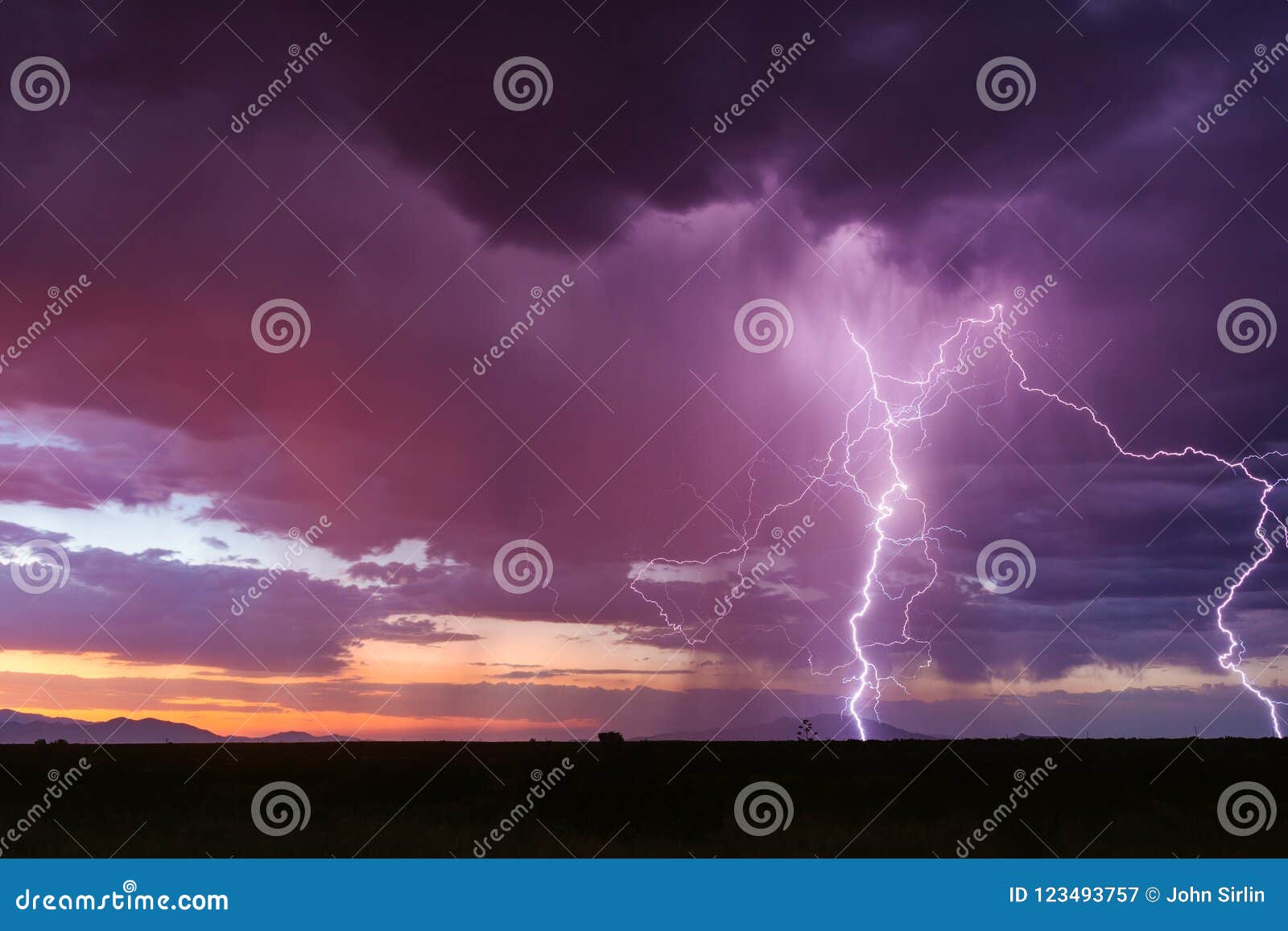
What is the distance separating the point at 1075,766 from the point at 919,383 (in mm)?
14269

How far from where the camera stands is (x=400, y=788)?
27.8m

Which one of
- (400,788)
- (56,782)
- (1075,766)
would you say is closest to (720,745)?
(1075,766)

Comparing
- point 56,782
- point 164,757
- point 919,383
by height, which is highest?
point 919,383

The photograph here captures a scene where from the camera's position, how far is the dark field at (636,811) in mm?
18719

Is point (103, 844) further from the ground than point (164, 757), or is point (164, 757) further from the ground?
point (164, 757)

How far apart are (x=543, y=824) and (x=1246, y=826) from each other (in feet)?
47.3

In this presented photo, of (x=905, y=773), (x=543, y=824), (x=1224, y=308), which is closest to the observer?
(x=543, y=824)

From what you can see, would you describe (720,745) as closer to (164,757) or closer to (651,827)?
(164,757)

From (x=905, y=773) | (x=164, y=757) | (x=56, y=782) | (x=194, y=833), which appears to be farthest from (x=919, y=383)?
(x=164, y=757)

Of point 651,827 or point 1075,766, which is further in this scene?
point 1075,766

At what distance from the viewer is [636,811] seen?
20.7m

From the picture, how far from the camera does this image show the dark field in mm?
18719

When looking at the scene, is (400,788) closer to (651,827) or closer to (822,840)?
(651,827)

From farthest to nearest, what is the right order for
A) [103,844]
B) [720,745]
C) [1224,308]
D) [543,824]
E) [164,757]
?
1. [720,745]
2. [164,757]
3. [1224,308]
4. [543,824]
5. [103,844]
